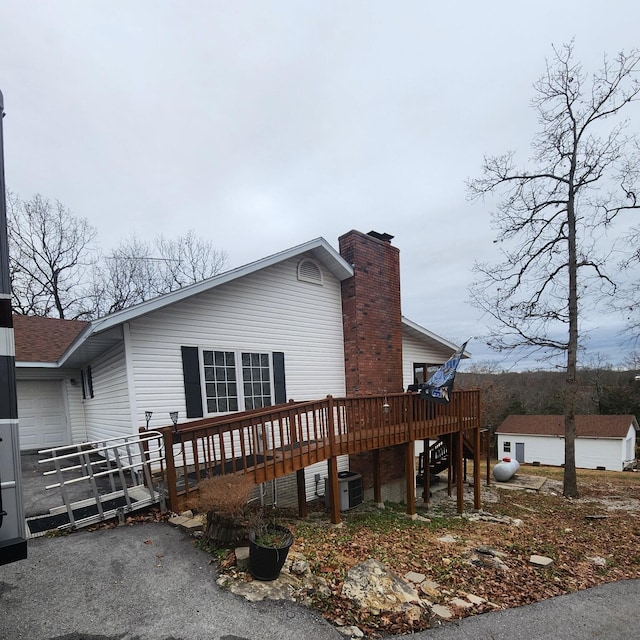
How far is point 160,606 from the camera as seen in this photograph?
330cm

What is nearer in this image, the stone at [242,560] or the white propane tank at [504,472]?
the stone at [242,560]

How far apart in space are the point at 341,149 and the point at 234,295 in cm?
657

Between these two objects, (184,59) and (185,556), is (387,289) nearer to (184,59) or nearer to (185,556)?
(184,59)

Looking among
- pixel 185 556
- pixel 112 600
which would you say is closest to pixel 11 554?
pixel 112 600

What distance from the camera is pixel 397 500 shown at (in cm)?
1041

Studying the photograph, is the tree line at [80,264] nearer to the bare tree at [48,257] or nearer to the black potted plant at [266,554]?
the bare tree at [48,257]

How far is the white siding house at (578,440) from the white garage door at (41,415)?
33.0m

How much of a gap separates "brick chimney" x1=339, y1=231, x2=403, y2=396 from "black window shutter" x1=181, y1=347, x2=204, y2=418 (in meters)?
4.29

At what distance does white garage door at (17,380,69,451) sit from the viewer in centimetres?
988

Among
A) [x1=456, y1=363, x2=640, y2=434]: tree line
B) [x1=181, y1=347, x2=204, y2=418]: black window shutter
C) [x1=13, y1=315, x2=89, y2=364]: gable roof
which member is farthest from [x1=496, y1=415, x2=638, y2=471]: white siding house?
[x1=13, y1=315, x2=89, y2=364]: gable roof

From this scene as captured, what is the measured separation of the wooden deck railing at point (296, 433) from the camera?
197 inches

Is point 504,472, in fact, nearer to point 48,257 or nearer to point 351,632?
point 351,632

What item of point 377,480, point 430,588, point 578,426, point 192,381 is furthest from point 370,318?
point 578,426

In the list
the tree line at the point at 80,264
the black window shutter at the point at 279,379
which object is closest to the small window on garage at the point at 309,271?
the black window shutter at the point at 279,379
